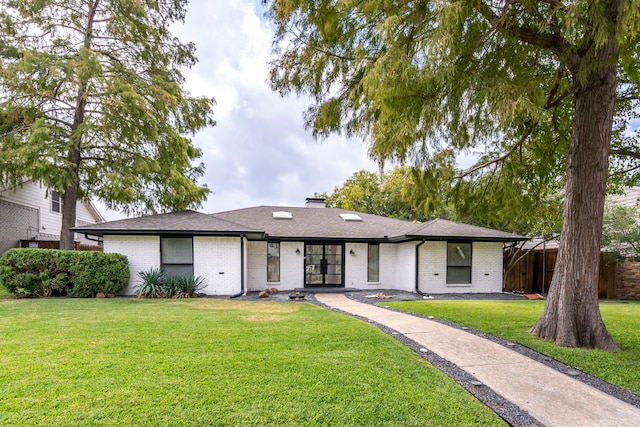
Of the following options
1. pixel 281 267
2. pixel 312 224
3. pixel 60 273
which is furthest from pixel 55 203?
pixel 312 224

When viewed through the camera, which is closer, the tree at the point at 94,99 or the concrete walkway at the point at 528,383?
the concrete walkway at the point at 528,383

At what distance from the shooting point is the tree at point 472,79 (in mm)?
4137

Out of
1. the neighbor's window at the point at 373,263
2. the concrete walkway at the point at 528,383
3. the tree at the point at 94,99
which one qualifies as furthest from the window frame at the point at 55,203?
the concrete walkway at the point at 528,383

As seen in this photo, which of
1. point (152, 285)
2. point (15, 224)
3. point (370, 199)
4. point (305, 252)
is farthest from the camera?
point (370, 199)

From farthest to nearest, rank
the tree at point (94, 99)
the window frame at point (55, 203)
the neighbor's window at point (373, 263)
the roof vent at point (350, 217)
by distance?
the window frame at point (55, 203), the roof vent at point (350, 217), the neighbor's window at point (373, 263), the tree at point (94, 99)

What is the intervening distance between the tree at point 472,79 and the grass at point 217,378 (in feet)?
9.96

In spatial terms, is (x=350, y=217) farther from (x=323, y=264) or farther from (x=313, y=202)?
(x=313, y=202)

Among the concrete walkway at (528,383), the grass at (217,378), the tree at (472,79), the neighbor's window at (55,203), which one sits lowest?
the concrete walkway at (528,383)

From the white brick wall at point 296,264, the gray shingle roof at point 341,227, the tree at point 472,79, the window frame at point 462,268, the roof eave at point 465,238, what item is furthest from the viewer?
the window frame at point 462,268

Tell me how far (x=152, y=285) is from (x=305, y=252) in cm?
549

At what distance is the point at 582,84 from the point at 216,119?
45.4 feet

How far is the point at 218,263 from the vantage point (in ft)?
37.5

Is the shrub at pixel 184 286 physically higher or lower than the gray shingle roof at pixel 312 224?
lower

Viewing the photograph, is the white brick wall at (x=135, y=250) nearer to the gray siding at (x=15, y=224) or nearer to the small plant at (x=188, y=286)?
the small plant at (x=188, y=286)
